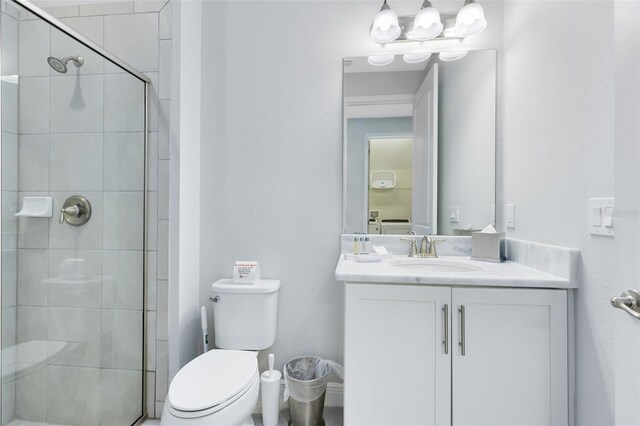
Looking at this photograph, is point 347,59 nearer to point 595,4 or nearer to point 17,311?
point 595,4

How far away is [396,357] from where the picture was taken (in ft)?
3.90

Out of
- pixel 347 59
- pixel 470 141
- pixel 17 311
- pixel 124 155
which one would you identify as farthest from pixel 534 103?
pixel 17 311

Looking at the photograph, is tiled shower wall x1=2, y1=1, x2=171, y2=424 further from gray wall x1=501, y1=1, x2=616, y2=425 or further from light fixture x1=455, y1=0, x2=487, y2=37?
gray wall x1=501, y1=1, x2=616, y2=425

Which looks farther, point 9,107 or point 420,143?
point 420,143

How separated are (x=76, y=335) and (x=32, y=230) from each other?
51 centimetres

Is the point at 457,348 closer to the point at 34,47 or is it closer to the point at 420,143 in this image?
the point at 420,143

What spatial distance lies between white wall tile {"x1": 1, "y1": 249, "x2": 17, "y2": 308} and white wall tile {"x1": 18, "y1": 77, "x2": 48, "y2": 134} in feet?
1.68

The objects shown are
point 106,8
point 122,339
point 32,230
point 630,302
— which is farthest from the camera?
point 106,8

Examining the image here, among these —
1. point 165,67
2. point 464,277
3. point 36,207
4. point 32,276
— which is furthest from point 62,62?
point 464,277

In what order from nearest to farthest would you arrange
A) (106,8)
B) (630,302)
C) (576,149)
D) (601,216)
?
(630,302), (601,216), (576,149), (106,8)

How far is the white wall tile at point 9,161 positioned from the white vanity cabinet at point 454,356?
4.65ft

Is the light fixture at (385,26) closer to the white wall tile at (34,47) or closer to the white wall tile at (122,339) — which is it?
the white wall tile at (34,47)

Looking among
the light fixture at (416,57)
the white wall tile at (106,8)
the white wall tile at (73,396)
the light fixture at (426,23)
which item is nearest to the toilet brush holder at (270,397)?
the white wall tile at (73,396)

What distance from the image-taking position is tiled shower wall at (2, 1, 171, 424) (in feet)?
4.18
